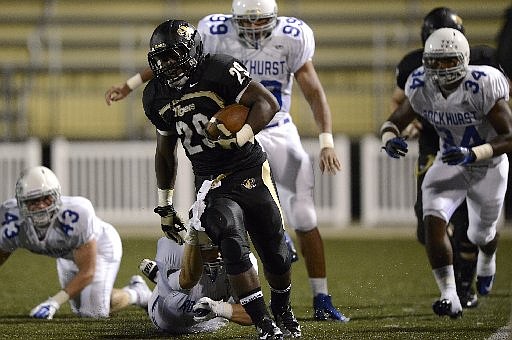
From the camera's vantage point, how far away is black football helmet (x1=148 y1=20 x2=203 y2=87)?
15.4 ft

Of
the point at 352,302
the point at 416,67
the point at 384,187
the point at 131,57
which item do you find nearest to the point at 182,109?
the point at 352,302

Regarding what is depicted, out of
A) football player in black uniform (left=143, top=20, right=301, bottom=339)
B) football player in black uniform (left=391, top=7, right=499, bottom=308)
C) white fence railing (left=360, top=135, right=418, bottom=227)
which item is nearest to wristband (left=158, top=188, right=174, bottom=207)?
football player in black uniform (left=143, top=20, right=301, bottom=339)

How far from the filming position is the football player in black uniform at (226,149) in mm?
4590

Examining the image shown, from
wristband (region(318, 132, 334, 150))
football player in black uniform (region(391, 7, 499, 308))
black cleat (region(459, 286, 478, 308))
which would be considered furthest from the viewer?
football player in black uniform (region(391, 7, 499, 308))

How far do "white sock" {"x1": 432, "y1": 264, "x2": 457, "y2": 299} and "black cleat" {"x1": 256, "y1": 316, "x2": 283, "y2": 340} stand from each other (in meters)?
1.31

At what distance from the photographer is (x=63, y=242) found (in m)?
5.95

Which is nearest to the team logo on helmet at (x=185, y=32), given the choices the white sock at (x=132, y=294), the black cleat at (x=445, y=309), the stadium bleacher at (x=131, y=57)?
the black cleat at (x=445, y=309)

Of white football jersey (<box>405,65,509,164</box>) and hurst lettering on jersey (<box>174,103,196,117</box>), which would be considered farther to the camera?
white football jersey (<box>405,65,509,164</box>)

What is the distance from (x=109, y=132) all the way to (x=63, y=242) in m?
6.97

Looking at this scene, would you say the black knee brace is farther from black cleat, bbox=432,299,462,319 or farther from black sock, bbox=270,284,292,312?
black cleat, bbox=432,299,462,319

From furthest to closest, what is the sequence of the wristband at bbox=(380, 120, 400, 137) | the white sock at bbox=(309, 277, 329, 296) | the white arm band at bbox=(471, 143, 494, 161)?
1. the wristband at bbox=(380, 120, 400, 137)
2. the white sock at bbox=(309, 277, 329, 296)
3. the white arm band at bbox=(471, 143, 494, 161)

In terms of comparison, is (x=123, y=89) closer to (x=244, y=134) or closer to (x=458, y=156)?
(x=244, y=134)

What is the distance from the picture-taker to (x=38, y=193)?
226 inches

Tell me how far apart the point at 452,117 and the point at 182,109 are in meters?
1.68
